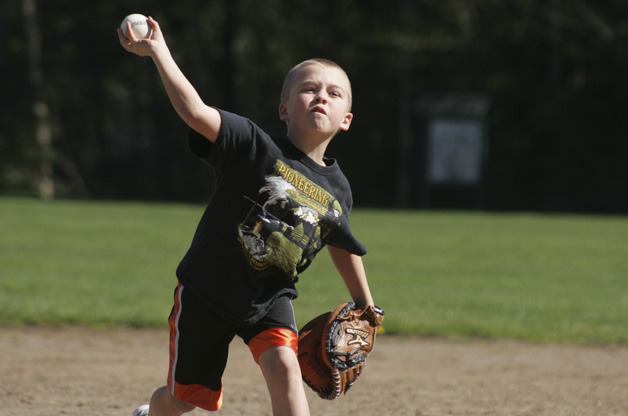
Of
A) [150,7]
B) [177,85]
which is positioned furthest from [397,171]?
[177,85]

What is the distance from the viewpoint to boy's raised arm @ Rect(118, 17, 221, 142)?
11.2 ft

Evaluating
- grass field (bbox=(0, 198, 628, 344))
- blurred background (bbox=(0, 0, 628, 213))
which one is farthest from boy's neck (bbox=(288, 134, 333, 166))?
blurred background (bbox=(0, 0, 628, 213))

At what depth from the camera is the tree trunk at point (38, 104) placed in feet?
102

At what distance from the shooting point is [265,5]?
32.8m

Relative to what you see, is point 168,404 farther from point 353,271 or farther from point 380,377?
point 380,377

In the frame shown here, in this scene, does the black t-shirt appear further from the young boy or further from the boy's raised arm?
the boy's raised arm

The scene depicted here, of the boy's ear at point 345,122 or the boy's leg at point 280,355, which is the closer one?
the boy's leg at point 280,355

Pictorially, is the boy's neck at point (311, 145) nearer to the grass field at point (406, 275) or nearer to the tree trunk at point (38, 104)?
the grass field at point (406, 275)

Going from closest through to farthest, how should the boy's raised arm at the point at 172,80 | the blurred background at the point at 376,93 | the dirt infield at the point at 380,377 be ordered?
the boy's raised arm at the point at 172,80, the dirt infield at the point at 380,377, the blurred background at the point at 376,93

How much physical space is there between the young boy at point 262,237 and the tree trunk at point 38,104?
2780 centimetres

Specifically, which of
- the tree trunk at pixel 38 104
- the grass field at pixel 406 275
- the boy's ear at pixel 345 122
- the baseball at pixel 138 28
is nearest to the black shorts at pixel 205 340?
the boy's ear at pixel 345 122

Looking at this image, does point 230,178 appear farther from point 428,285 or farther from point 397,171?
point 397,171

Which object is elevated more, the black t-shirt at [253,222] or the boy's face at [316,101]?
the boy's face at [316,101]

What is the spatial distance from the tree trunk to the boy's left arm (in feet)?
90.7
